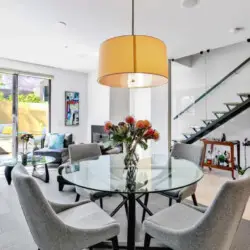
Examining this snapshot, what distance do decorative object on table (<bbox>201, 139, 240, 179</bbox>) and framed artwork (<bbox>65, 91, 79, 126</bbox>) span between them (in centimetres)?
379

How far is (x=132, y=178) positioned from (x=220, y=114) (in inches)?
147

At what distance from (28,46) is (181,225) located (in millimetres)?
4299

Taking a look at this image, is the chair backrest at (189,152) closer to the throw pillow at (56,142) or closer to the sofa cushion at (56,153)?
the sofa cushion at (56,153)

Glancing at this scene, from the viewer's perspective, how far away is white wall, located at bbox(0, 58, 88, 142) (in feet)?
19.3

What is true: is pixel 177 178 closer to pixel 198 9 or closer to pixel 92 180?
pixel 92 180

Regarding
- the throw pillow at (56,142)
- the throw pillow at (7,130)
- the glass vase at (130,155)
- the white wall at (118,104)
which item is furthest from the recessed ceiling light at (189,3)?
the throw pillow at (7,130)

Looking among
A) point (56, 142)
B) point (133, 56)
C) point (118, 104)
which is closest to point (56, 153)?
point (56, 142)

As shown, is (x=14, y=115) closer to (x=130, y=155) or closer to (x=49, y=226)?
(x=130, y=155)

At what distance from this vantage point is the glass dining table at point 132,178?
5.31ft

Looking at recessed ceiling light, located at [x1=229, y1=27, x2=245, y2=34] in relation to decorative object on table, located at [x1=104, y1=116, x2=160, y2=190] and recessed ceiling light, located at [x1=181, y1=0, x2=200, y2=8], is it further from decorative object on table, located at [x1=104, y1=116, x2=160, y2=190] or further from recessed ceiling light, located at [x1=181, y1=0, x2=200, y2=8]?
decorative object on table, located at [x1=104, y1=116, x2=160, y2=190]

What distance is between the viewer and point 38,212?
3.85 ft

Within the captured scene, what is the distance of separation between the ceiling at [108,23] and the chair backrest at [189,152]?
1.81 m

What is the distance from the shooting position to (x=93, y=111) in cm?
649

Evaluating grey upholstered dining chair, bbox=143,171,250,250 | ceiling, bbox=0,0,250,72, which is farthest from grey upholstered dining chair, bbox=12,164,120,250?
ceiling, bbox=0,0,250,72
